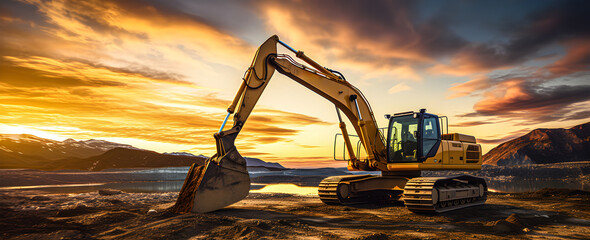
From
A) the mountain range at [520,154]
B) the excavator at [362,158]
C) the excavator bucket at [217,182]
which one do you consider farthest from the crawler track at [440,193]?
the mountain range at [520,154]

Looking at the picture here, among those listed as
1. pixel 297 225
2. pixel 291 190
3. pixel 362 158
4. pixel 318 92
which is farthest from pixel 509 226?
pixel 291 190

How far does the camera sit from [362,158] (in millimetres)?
13000

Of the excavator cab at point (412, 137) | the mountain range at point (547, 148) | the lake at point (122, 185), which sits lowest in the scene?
the lake at point (122, 185)

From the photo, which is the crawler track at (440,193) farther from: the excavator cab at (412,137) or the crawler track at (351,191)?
the crawler track at (351,191)

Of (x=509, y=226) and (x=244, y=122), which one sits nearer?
(x=509, y=226)

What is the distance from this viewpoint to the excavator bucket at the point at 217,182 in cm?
875

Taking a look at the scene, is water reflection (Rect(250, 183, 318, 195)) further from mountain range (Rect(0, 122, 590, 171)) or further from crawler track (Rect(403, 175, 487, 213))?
mountain range (Rect(0, 122, 590, 171))

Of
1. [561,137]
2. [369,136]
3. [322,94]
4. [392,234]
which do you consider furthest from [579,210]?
[561,137]

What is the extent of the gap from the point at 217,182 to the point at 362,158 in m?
6.05

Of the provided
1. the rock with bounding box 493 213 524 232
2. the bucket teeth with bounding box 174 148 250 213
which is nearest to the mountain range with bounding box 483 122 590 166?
the rock with bounding box 493 213 524 232

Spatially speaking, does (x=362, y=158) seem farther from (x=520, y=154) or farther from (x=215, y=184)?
(x=520, y=154)

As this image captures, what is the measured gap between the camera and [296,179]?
34.7 metres

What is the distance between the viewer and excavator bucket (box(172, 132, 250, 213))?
8.75 m

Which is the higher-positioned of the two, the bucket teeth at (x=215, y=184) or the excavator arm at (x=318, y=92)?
the excavator arm at (x=318, y=92)
